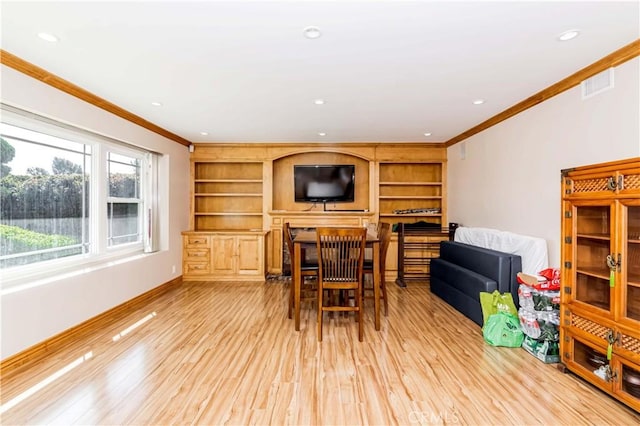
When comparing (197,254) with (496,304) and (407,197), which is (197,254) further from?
(496,304)

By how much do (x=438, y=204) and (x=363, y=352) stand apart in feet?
12.7

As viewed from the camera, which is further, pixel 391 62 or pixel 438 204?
pixel 438 204

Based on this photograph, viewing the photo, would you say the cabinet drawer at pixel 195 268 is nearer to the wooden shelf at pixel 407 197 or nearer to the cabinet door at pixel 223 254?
the cabinet door at pixel 223 254

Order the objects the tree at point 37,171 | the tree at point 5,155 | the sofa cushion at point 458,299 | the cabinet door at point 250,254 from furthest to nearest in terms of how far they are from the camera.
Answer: the cabinet door at point 250,254 < the sofa cushion at point 458,299 < the tree at point 37,171 < the tree at point 5,155

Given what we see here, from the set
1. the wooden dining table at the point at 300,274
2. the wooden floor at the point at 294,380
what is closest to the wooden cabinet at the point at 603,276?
the wooden floor at the point at 294,380

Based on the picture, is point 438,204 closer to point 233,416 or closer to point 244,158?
point 244,158

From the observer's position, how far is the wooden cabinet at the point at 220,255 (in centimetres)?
542

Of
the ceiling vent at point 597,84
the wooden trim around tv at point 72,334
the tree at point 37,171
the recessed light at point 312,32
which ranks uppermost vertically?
the recessed light at point 312,32

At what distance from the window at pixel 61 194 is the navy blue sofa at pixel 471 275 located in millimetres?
4250

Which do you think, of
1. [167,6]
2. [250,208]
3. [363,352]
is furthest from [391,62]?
[250,208]

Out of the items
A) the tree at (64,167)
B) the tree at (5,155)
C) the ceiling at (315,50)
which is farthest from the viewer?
the tree at (64,167)

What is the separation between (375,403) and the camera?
204cm

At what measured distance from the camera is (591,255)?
7.54 feet

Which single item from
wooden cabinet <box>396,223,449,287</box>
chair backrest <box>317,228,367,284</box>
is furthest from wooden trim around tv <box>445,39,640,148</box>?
chair backrest <box>317,228,367,284</box>
